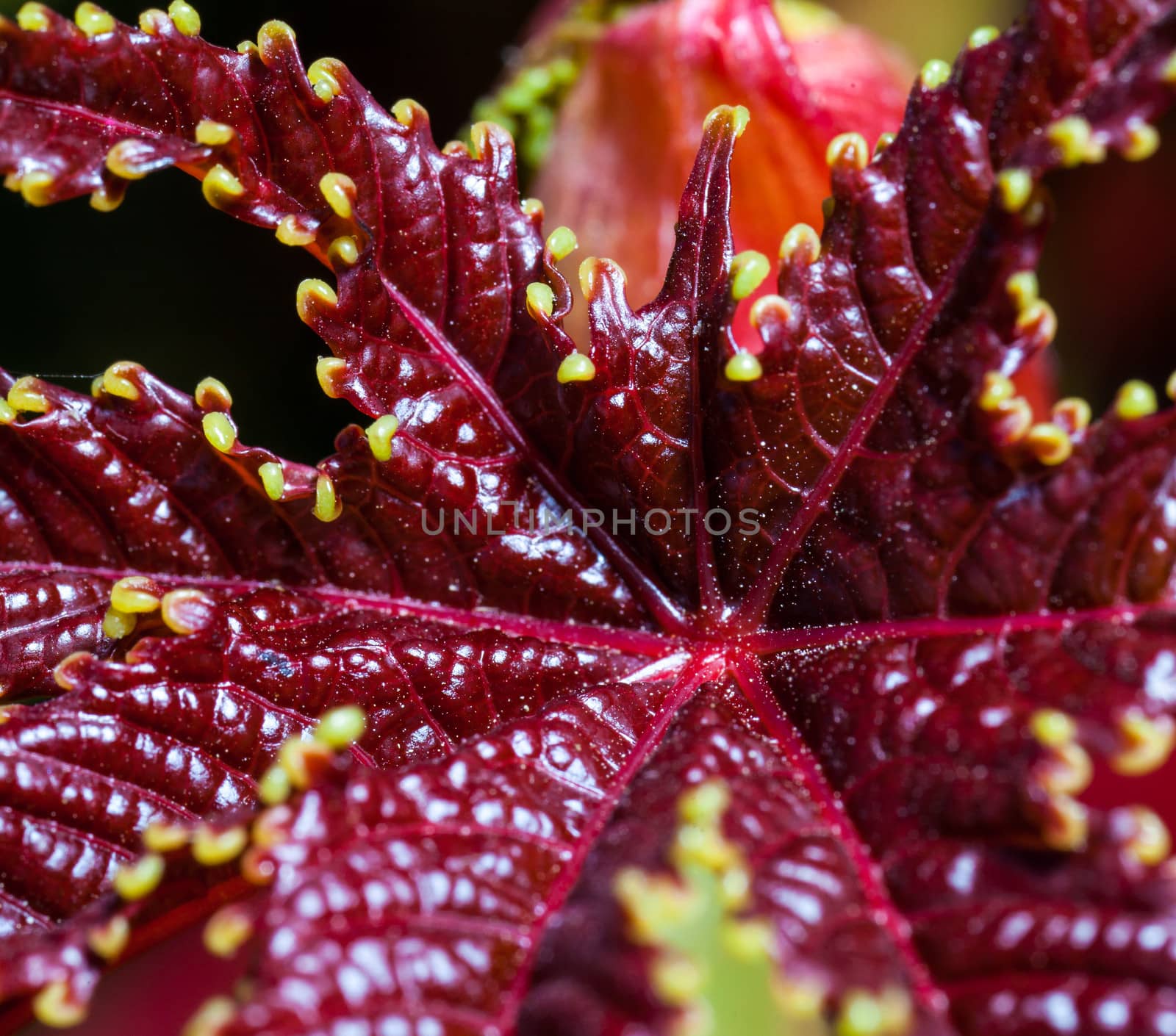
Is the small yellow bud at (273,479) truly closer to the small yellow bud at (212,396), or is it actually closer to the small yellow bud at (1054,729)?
the small yellow bud at (212,396)

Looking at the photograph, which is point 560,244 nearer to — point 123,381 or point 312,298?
point 312,298

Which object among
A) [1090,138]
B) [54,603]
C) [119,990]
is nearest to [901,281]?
[1090,138]

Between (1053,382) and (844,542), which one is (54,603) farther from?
(1053,382)

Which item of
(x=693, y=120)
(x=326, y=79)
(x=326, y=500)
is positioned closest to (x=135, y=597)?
(x=326, y=500)

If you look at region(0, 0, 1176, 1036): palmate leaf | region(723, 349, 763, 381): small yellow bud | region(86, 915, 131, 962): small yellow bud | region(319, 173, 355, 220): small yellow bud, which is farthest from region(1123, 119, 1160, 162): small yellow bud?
region(86, 915, 131, 962): small yellow bud

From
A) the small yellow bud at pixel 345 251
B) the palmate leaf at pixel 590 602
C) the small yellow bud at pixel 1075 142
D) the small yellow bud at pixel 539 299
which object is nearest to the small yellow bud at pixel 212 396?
the palmate leaf at pixel 590 602

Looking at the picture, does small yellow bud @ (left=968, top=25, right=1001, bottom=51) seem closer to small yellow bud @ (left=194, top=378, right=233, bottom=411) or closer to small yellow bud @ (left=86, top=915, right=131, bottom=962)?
small yellow bud @ (left=194, top=378, right=233, bottom=411)

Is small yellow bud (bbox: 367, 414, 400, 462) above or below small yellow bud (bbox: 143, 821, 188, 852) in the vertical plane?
above
